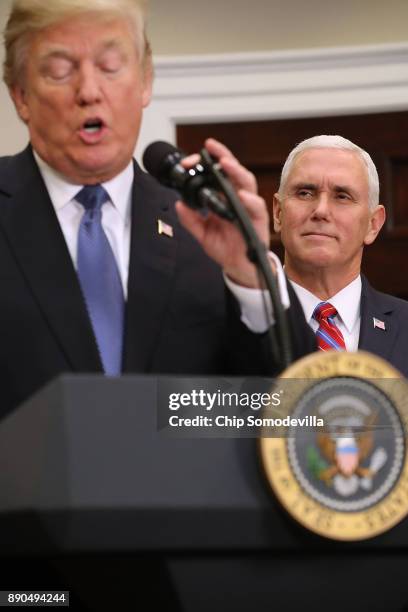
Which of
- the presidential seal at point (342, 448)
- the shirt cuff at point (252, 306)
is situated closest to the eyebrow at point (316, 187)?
the shirt cuff at point (252, 306)

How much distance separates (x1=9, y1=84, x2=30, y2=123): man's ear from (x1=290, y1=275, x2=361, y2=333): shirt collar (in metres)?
0.89

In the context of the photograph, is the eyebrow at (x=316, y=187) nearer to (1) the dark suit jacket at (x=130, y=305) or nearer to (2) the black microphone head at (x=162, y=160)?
(1) the dark suit jacket at (x=130, y=305)

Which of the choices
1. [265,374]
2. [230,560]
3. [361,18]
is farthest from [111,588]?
[361,18]

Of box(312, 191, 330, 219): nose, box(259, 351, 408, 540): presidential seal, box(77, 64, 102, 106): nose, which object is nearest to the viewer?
box(259, 351, 408, 540): presidential seal

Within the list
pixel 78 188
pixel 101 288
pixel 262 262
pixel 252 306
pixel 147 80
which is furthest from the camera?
pixel 147 80

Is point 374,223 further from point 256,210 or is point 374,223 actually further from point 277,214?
point 256,210

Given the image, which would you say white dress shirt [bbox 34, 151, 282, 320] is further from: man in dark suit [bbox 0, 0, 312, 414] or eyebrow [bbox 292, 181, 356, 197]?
eyebrow [bbox 292, 181, 356, 197]

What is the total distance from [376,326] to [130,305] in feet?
3.53

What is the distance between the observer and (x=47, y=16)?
1.46 m

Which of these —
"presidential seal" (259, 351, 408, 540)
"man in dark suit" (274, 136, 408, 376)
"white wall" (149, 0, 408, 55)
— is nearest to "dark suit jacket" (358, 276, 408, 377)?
"man in dark suit" (274, 136, 408, 376)

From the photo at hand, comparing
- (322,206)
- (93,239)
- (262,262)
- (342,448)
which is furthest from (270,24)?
(342,448)

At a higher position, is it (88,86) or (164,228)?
(88,86)

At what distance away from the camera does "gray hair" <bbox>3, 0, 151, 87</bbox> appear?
1456 millimetres

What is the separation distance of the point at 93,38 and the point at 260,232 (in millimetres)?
379
